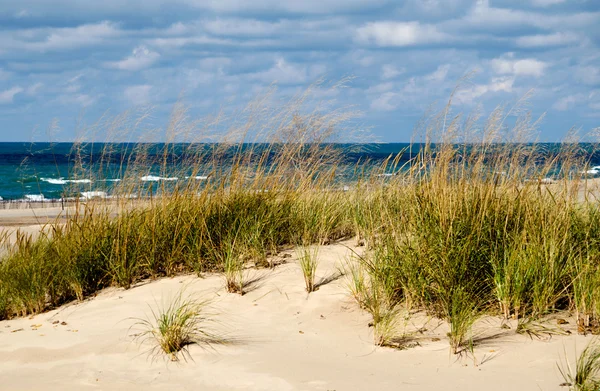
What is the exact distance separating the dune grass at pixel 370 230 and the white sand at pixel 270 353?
0.22 metres

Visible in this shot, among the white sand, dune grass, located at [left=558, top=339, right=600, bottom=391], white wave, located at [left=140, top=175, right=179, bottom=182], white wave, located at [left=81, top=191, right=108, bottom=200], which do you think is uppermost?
white wave, located at [left=140, top=175, right=179, bottom=182]

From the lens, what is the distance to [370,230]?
667 centimetres

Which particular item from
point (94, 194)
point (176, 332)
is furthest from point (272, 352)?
point (94, 194)

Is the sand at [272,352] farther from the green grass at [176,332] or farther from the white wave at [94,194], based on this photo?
the white wave at [94,194]

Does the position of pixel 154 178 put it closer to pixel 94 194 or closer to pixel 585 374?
pixel 94 194

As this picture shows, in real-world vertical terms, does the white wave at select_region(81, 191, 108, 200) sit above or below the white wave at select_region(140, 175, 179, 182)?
below

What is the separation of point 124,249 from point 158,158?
139cm

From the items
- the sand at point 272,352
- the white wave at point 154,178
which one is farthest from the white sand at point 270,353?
the white wave at point 154,178

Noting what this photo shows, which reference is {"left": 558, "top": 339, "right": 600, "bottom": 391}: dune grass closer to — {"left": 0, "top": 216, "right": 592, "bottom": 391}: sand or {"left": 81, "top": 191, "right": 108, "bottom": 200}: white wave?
{"left": 0, "top": 216, "right": 592, "bottom": 391}: sand

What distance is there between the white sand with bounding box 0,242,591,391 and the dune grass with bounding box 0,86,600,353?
22 centimetres

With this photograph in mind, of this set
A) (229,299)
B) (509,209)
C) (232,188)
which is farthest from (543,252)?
(232,188)

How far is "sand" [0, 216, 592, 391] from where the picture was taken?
425cm

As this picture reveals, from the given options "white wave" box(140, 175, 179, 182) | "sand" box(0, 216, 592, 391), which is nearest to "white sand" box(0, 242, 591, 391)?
"sand" box(0, 216, 592, 391)

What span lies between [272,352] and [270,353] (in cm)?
2
